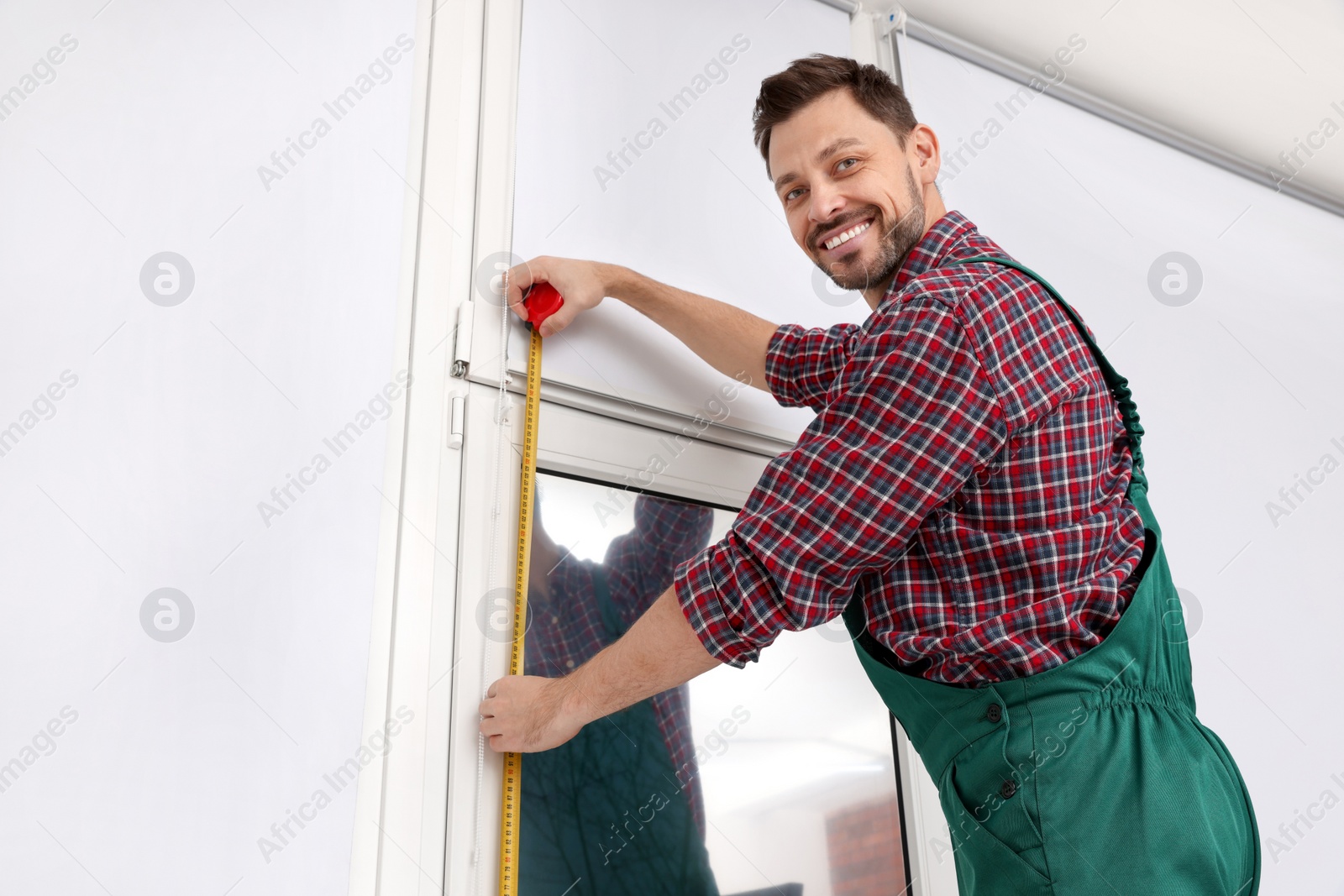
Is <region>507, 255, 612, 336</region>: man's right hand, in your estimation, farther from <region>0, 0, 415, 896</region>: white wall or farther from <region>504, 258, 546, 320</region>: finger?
<region>0, 0, 415, 896</region>: white wall

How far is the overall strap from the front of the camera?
1154mm

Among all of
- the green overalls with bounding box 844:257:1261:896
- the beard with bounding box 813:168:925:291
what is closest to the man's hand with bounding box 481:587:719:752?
the green overalls with bounding box 844:257:1261:896

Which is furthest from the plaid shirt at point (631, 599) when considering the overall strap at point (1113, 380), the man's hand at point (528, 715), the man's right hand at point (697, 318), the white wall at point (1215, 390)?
the white wall at point (1215, 390)

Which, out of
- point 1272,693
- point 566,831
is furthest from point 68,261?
point 1272,693

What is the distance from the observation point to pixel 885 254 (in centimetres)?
141

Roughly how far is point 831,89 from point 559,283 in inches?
19.6

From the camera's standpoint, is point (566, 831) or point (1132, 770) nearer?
point (1132, 770)

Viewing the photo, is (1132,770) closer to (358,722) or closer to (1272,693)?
(358,722)

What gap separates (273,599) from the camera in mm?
1146

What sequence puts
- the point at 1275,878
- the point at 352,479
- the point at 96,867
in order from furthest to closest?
the point at 1275,878 < the point at 352,479 < the point at 96,867

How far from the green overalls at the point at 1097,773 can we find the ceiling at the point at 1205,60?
1411mm

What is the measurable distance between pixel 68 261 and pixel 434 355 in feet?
1.39

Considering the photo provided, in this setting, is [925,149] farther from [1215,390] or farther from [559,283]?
[1215,390]

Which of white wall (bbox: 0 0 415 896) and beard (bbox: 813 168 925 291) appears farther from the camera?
beard (bbox: 813 168 925 291)
